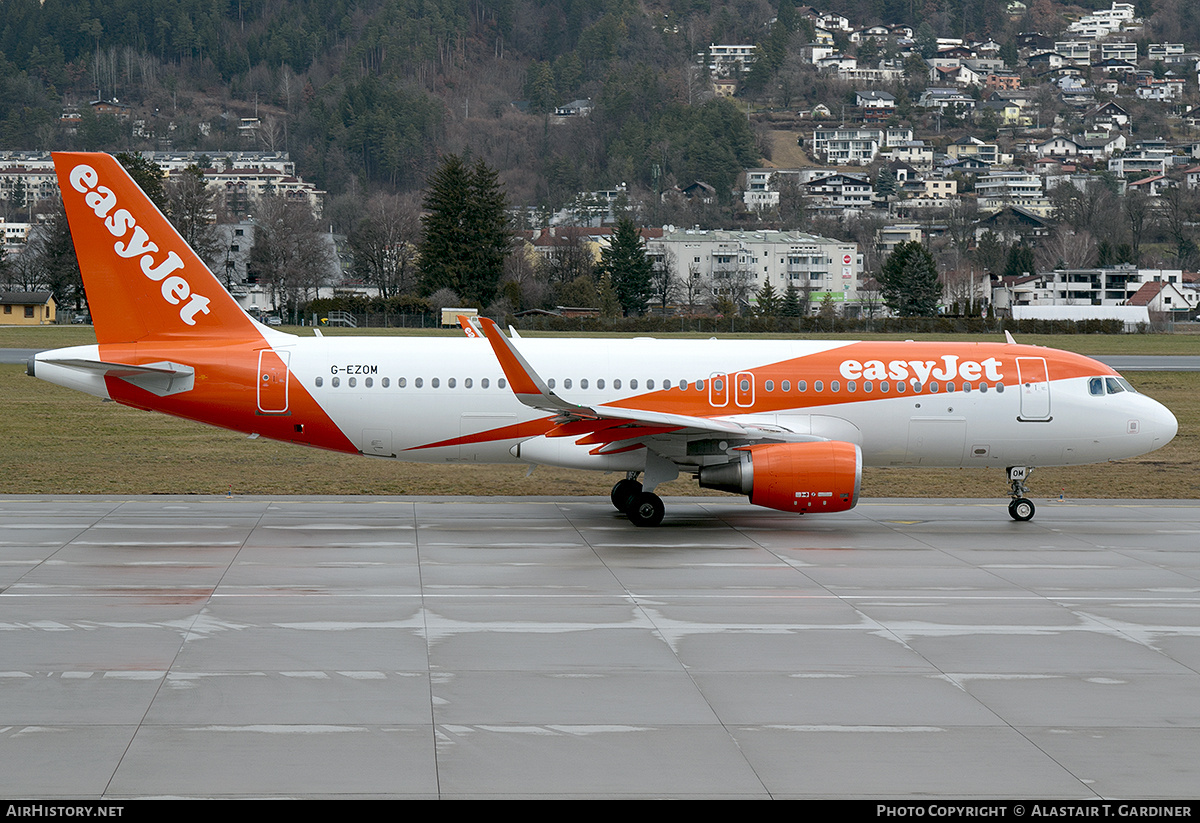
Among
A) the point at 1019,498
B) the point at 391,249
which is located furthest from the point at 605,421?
the point at 391,249

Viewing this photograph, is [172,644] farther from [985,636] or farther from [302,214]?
[302,214]

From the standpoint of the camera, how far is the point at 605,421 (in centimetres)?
2211

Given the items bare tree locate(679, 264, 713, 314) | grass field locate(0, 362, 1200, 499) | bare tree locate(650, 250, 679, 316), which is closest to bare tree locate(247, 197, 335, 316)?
bare tree locate(650, 250, 679, 316)

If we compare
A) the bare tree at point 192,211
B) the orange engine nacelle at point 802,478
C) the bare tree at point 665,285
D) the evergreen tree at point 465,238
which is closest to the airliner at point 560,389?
the orange engine nacelle at point 802,478

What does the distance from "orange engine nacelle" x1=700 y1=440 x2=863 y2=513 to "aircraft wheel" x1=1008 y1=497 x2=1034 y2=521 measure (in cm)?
465

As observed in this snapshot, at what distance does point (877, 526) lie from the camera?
24.0 metres

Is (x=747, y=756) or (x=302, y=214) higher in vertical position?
(x=302, y=214)

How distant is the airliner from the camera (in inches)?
911

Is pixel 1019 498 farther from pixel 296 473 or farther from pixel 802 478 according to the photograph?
pixel 296 473

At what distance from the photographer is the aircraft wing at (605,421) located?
833 inches

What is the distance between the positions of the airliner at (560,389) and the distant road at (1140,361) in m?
38.9

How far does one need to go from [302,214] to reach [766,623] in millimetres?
133186

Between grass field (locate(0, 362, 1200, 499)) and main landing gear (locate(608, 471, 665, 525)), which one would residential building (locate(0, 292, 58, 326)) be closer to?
grass field (locate(0, 362, 1200, 499))

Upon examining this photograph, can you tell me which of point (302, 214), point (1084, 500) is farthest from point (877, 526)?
point (302, 214)
